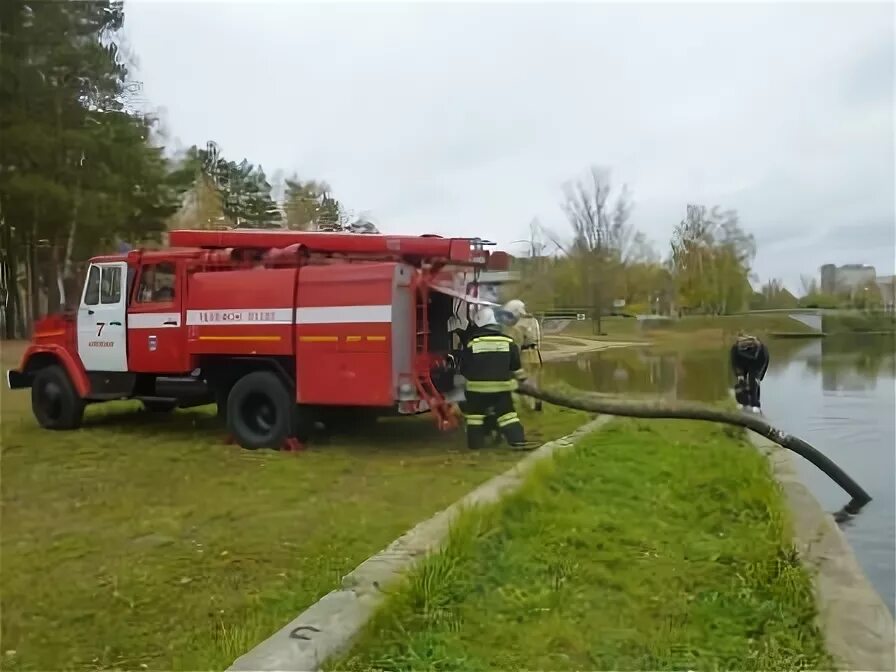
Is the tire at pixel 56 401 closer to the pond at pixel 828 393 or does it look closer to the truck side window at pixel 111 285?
the truck side window at pixel 111 285

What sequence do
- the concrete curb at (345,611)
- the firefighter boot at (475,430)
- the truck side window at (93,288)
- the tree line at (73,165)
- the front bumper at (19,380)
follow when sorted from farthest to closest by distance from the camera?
the tree line at (73,165)
the front bumper at (19,380)
the truck side window at (93,288)
the firefighter boot at (475,430)
the concrete curb at (345,611)

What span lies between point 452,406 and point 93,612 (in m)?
5.19

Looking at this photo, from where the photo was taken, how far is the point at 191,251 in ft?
31.9

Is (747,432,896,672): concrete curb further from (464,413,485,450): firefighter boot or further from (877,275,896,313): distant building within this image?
(877,275,896,313): distant building

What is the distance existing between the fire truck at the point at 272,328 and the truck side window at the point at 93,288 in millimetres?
18

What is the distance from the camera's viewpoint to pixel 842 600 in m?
4.11

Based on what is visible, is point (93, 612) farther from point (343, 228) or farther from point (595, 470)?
point (343, 228)

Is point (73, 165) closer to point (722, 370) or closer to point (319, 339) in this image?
point (319, 339)

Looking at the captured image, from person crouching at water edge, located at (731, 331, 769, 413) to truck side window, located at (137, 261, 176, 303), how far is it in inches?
281

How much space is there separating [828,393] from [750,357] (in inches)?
158

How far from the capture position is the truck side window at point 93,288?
10.3 metres

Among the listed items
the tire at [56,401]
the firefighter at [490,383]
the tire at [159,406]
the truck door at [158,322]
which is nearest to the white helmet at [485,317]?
the firefighter at [490,383]

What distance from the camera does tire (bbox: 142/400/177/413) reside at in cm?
1063

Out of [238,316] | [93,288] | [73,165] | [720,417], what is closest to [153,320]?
[93,288]
